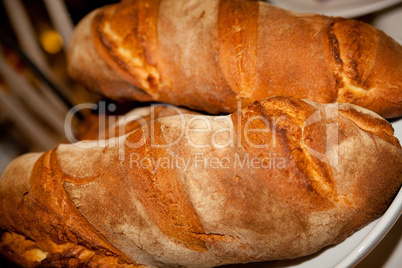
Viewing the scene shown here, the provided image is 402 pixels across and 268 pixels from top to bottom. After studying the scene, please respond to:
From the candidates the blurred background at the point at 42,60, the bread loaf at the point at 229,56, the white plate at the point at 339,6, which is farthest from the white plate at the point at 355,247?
the blurred background at the point at 42,60

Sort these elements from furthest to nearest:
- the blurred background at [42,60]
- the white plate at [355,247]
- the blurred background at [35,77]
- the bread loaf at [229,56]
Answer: the blurred background at [35,77]
the blurred background at [42,60]
the bread loaf at [229,56]
the white plate at [355,247]

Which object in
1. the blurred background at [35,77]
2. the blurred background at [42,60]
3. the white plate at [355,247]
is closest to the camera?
the white plate at [355,247]

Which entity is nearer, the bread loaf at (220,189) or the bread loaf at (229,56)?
the bread loaf at (220,189)

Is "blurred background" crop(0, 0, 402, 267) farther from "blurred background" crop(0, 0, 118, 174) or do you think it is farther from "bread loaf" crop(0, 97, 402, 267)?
"bread loaf" crop(0, 97, 402, 267)

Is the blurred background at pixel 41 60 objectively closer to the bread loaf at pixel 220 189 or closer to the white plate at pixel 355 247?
the white plate at pixel 355 247

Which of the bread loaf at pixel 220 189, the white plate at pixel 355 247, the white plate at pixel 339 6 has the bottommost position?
the white plate at pixel 355 247

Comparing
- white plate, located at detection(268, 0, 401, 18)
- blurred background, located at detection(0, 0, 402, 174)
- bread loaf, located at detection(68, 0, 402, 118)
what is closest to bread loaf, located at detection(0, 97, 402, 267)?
bread loaf, located at detection(68, 0, 402, 118)

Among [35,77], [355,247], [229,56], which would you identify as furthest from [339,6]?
[35,77]

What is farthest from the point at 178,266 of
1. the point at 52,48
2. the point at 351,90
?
the point at 52,48
